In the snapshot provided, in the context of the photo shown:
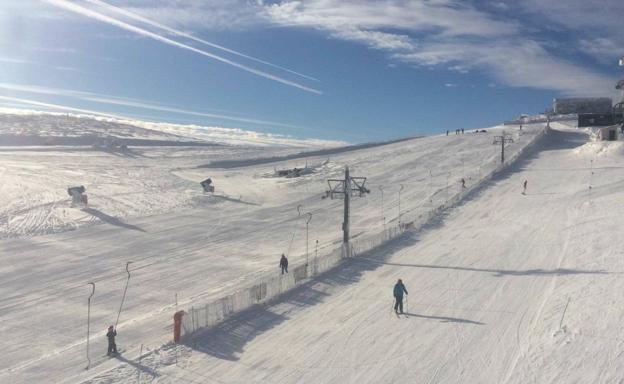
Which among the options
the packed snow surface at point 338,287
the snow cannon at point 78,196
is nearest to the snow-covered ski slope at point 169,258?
the packed snow surface at point 338,287

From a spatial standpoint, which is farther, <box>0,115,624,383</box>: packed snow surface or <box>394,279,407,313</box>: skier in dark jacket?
<box>394,279,407,313</box>: skier in dark jacket

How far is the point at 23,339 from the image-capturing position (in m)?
19.0

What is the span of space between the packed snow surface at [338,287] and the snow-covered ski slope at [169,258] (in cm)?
13

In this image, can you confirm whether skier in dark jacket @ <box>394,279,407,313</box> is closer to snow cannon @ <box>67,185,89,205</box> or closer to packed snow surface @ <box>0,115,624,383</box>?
packed snow surface @ <box>0,115,624,383</box>

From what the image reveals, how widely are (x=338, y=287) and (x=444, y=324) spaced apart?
5.86 metres

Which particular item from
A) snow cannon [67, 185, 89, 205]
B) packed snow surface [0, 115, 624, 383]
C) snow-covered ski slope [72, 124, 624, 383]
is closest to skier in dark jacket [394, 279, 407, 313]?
snow-covered ski slope [72, 124, 624, 383]

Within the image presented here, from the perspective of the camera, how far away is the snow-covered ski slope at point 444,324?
13117 mm

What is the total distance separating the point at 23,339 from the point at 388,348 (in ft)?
40.9

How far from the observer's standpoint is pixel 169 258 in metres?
32.0

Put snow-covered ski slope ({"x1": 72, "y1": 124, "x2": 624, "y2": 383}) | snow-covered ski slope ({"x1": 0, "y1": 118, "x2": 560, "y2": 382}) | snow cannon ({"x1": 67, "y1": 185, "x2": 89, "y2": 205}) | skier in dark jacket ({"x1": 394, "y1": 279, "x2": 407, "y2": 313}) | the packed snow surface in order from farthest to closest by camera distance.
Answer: snow cannon ({"x1": 67, "y1": 185, "x2": 89, "y2": 205}), skier in dark jacket ({"x1": 394, "y1": 279, "x2": 407, "y2": 313}), snow-covered ski slope ({"x1": 0, "y1": 118, "x2": 560, "y2": 382}), the packed snow surface, snow-covered ski slope ({"x1": 72, "y1": 124, "x2": 624, "y2": 383})

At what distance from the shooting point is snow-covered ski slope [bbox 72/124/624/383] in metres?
13.1

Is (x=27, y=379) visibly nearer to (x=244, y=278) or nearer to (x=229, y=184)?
(x=244, y=278)

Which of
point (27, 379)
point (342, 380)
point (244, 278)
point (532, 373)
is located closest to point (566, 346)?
point (532, 373)

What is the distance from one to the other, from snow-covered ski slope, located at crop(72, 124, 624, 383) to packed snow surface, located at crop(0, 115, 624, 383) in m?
0.06
